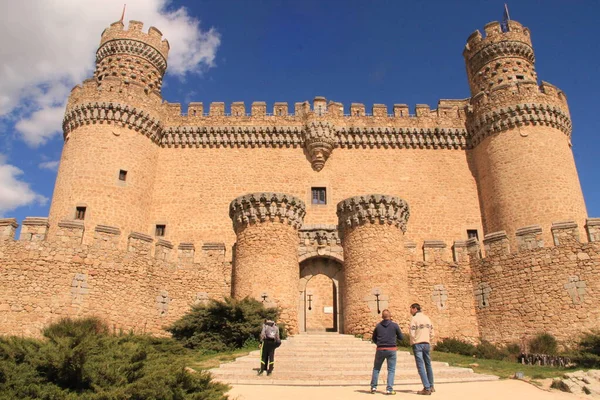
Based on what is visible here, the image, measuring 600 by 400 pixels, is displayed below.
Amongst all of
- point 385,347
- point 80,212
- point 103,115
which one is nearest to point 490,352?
point 385,347

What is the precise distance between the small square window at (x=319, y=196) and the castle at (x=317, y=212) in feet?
0.57

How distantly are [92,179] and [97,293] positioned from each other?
8.81 meters

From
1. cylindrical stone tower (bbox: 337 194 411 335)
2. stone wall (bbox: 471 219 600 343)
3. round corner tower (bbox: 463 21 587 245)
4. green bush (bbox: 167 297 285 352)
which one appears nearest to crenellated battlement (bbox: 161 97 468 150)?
round corner tower (bbox: 463 21 587 245)

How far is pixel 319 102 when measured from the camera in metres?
24.5

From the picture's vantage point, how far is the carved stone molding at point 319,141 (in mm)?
23484

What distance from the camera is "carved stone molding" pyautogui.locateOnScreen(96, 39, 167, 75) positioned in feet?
79.0

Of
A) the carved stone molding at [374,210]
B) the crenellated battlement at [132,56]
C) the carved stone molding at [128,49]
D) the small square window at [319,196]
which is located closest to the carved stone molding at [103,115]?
the crenellated battlement at [132,56]

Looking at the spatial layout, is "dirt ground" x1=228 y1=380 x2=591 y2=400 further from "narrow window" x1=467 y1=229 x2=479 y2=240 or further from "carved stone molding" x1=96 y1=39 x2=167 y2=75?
"carved stone molding" x1=96 y1=39 x2=167 y2=75

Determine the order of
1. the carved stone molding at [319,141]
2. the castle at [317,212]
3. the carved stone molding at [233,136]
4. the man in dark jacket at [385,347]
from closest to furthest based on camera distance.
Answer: the man in dark jacket at [385,347], the castle at [317,212], the carved stone molding at [319,141], the carved stone molding at [233,136]

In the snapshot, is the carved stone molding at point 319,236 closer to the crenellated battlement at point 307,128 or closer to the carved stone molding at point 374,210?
the carved stone molding at point 374,210

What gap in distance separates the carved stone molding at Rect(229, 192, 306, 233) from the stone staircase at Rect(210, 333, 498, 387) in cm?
423

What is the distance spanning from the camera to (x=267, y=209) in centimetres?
1465

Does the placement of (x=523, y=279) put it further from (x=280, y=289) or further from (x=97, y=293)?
(x=97, y=293)

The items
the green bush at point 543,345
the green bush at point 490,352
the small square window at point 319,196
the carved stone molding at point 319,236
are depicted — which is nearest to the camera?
the green bush at point 490,352
